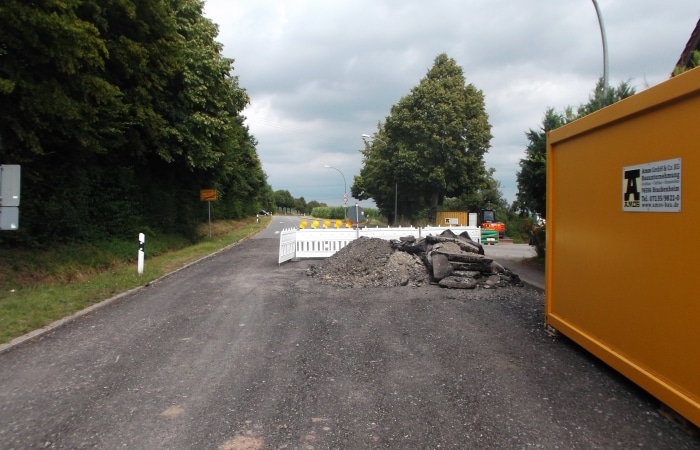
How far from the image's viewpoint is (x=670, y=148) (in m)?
4.48

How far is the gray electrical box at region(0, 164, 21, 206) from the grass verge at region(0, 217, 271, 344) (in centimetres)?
177

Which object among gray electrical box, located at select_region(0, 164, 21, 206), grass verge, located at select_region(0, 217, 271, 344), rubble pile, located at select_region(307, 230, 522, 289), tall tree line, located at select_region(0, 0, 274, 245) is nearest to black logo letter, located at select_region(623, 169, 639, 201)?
rubble pile, located at select_region(307, 230, 522, 289)

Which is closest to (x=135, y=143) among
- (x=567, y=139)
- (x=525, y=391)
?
(x=567, y=139)

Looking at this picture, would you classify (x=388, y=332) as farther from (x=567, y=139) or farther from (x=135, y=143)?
(x=135, y=143)

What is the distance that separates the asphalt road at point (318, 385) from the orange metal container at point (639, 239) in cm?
38

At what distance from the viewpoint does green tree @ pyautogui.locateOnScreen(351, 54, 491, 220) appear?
4094 centimetres

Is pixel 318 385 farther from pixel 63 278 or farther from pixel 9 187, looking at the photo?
pixel 63 278

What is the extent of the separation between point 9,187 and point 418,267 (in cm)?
882

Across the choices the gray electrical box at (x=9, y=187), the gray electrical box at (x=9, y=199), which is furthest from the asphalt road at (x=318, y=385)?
the gray electrical box at (x=9, y=187)

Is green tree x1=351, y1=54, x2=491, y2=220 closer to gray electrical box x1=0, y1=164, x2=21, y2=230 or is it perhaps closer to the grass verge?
the grass verge

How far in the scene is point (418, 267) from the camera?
13.3 m

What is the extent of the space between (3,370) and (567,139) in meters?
7.18

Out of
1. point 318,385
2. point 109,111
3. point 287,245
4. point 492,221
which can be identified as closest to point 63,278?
point 109,111

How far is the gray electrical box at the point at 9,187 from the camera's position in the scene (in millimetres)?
9055
